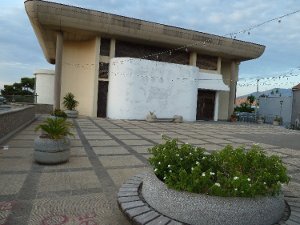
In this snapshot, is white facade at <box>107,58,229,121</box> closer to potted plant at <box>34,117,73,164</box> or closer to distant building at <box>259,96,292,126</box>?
distant building at <box>259,96,292,126</box>

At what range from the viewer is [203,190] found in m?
3.55

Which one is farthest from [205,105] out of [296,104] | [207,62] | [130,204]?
[130,204]

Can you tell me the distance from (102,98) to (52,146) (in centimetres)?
1739

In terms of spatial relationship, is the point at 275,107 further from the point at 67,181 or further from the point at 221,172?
the point at 221,172

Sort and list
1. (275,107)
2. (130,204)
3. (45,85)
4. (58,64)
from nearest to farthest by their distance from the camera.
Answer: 1. (130,204)
2. (58,64)
3. (45,85)
4. (275,107)

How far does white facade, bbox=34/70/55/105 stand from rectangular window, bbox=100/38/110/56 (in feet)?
28.6

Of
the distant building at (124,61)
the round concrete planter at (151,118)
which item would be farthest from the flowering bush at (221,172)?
the distant building at (124,61)

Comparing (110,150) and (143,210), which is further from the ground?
(143,210)

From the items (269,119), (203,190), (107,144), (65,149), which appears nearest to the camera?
(203,190)

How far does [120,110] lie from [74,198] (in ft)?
59.9

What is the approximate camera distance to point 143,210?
3658 mm

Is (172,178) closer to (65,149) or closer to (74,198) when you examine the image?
(74,198)

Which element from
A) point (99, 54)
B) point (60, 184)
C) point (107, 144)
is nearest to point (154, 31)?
point (99, 54)

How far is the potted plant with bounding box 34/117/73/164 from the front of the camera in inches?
267
